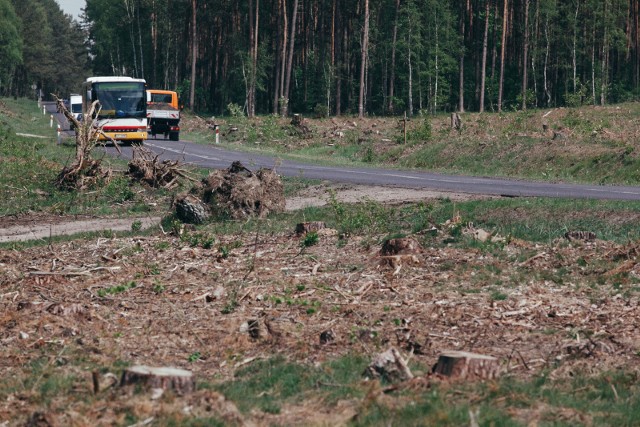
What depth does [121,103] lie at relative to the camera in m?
38.9

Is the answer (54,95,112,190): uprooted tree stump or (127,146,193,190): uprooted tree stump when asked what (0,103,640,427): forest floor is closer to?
(54,95,112,190): uprooted tree stump

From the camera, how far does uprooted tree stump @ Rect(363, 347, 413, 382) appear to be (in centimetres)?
822

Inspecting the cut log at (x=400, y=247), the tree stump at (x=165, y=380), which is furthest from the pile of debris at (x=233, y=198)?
the tree stump at (x=165, y=380)

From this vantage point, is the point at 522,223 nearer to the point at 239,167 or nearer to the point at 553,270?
the point at 553,270

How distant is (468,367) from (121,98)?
32745 mm

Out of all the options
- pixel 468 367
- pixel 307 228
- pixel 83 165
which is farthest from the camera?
pixel 83 165

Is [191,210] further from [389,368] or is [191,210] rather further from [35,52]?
[35,52]

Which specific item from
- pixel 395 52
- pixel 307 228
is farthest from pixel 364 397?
pixel 395 52

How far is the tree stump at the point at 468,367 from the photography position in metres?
8.16

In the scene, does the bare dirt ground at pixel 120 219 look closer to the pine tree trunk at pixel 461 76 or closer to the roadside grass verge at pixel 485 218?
the roadside grass verge at pixel 485 218

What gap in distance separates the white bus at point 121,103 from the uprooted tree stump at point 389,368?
31.5 meters

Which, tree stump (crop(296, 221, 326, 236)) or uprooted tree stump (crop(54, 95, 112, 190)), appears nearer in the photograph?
tree stump (crop(296, 221, 326, 236))

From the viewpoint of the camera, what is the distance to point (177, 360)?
30.8ft

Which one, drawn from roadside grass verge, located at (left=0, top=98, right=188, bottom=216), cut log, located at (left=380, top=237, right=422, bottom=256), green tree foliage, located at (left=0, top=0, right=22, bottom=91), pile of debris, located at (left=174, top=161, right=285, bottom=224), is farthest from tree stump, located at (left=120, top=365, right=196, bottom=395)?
green tree foliage, located at (left=0, top=0, right=22, bottom=91)
